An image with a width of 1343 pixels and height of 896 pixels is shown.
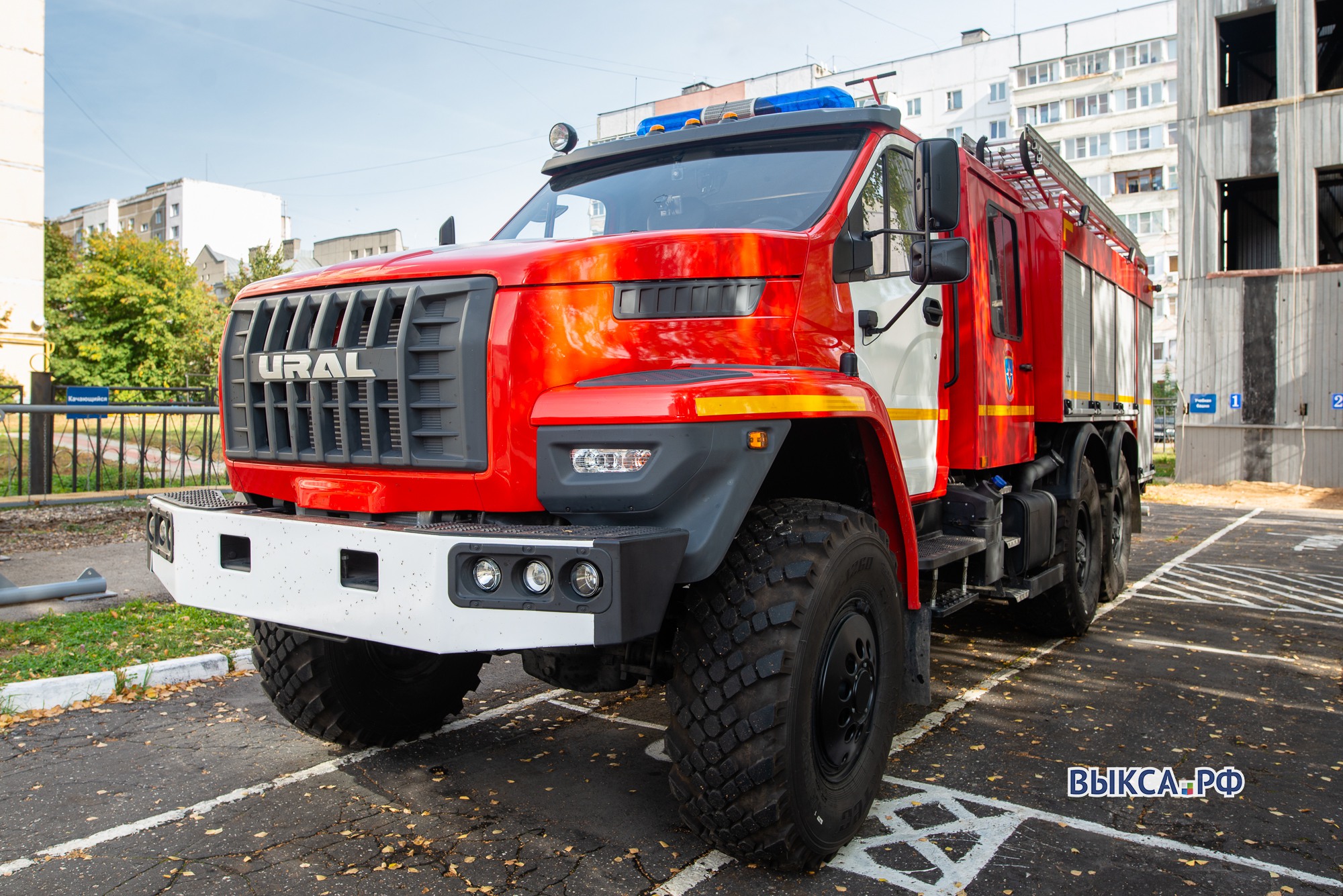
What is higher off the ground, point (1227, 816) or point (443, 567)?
point (443, 567)

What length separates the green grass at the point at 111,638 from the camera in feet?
18.4

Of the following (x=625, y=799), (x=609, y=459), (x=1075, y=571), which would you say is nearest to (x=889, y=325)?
(x=609, y=459)

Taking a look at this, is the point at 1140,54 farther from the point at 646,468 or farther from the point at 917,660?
the point at 646,468

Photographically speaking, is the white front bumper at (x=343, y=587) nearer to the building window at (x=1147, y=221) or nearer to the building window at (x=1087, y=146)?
the building window at (x=1147, y=221)

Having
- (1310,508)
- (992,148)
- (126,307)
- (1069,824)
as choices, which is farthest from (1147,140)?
(1069,824)

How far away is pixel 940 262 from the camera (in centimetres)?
407

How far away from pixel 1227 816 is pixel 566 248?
3398 millimetres

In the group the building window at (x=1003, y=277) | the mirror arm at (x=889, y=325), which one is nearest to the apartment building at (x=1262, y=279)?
the building window at (x=1003, y=277)

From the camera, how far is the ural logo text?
133 inches

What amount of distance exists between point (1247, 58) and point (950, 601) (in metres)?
28.0

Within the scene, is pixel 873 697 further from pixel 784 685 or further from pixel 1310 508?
pixel 1310 508

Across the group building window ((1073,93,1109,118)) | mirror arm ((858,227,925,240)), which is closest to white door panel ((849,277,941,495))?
mirror arm ((858,227,925,240))

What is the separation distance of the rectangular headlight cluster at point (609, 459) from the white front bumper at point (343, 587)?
0.35 meters

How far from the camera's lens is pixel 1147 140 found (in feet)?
191
